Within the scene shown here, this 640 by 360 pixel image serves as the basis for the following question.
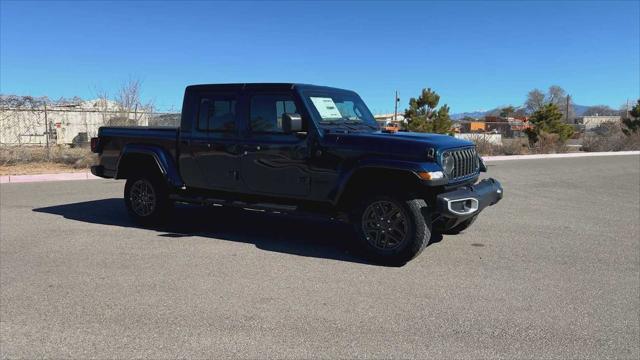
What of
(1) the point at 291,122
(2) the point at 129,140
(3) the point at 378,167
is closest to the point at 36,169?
(2) the point at 129,140

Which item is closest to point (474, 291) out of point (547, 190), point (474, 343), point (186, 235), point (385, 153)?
point (474, 343)

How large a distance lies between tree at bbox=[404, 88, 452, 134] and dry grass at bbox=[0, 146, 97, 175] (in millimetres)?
16054

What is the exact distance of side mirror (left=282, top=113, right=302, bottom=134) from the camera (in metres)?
6.05

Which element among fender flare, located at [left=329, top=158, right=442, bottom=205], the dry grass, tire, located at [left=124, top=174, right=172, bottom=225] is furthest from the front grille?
the dry grass

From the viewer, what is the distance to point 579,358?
366 centimetres

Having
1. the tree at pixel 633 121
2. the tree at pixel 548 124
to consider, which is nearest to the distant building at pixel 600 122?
the tree at pixel 633 121

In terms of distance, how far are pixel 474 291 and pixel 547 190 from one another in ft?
28.2

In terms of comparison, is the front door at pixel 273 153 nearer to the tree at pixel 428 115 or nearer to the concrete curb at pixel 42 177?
the concrete curb at pixel 42 177

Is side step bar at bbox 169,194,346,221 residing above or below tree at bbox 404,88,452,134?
below

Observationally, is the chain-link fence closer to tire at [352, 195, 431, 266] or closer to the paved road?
the paved road

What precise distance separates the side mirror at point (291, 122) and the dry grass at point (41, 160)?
12372mm

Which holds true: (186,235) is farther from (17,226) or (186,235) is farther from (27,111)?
(27,111)

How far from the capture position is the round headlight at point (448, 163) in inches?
226

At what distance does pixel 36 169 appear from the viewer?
54.3 feet
